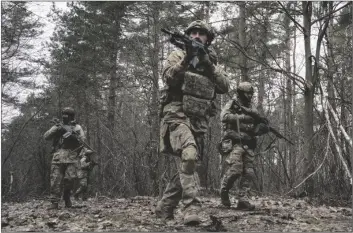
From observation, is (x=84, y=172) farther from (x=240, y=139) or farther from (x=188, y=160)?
(x=188, y=160)

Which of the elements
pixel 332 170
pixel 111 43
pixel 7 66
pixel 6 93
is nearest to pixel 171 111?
pixel 332 170

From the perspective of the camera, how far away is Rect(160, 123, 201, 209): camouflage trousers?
4.39 metres

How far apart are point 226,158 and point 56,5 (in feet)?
38.4

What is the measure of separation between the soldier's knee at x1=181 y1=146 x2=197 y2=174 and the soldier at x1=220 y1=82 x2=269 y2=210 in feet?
7.81

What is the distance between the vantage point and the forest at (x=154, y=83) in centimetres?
789

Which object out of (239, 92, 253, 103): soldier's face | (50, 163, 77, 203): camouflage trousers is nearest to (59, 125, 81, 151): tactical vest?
(50, 163, 77, 203): camouflage trousers

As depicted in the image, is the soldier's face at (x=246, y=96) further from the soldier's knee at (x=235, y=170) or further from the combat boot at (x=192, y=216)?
the combat boot at (x=192, y=216)

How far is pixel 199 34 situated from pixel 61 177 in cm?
412

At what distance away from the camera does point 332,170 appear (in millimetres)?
7629

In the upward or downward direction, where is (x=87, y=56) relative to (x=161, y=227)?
upward

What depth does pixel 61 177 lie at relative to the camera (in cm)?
774

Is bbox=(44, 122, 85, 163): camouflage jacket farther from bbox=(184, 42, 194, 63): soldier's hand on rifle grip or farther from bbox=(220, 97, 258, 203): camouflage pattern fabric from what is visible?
bbox=(184, 42, 194, 63): soldier's hand on rifle grip

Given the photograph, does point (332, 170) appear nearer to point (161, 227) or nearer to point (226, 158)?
point (226, 158)

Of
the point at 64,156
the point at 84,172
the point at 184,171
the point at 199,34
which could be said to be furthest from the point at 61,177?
the point at 84,172
